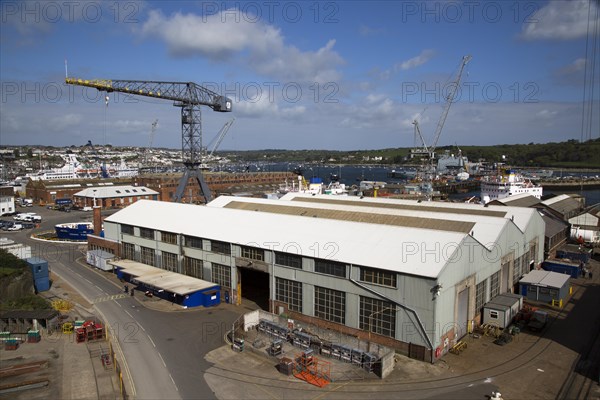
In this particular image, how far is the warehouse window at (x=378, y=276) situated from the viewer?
20203 millimetres

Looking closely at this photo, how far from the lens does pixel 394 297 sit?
20000 mm

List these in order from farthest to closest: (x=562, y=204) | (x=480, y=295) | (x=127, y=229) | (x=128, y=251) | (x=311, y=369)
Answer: (x=562, y=204) < (x=128, y=251) < (x=127, y=229) < (x=480, y=295) < (x=311, y=369)

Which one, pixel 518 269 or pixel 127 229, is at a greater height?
pixel 127 229

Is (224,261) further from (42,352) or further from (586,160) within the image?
(586,160)

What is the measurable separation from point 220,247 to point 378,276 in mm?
11785

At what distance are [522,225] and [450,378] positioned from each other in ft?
55.4

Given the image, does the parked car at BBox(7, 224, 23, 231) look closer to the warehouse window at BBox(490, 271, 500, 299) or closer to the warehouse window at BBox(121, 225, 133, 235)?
the warehouse window at BBox(121, 225, 133, 235)

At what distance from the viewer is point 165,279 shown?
28781 millimetres

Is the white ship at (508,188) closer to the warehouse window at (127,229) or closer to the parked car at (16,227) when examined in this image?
the warehouse window at (127,229)

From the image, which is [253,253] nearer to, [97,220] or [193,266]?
[193,266]

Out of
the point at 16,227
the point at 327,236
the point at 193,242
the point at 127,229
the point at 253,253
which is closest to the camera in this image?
the point at 327,236

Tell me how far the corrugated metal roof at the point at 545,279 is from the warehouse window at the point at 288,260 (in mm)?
15444

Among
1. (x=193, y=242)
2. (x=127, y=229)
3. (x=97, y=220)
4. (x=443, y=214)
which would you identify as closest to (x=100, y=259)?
(x=127, y=229)

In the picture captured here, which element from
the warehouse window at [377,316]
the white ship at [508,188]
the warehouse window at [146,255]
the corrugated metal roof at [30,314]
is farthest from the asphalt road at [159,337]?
the white ship at [508,188]
